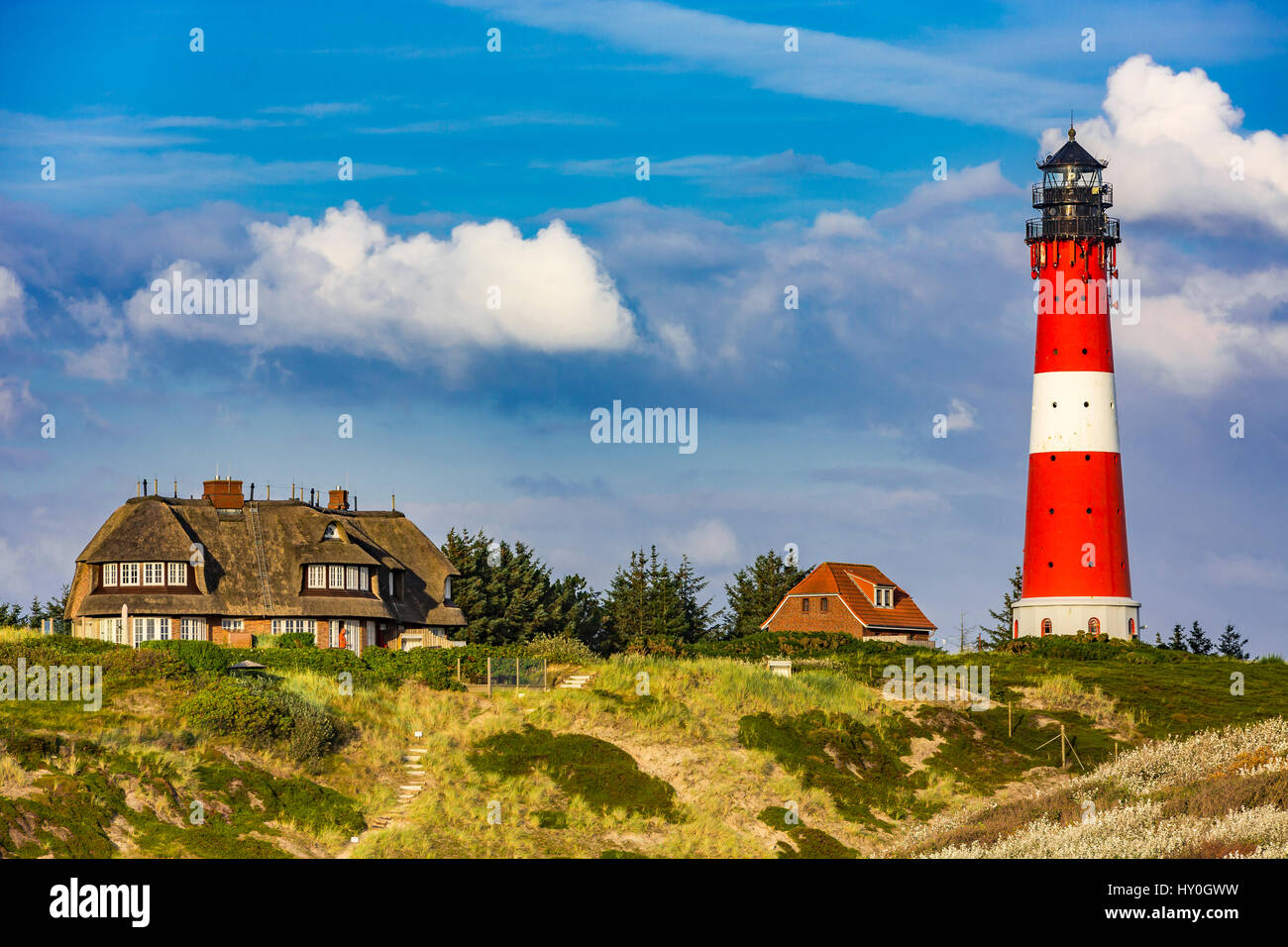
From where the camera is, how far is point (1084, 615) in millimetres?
60594

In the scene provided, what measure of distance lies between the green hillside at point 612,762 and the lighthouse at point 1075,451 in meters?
8.80

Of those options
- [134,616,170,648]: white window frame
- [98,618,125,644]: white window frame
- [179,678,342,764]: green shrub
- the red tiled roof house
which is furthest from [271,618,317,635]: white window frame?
the red tiled roof house

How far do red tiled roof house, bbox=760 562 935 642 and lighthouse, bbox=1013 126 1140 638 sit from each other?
33.8 ft

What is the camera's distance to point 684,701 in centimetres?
4475

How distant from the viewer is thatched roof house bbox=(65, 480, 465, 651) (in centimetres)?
5888

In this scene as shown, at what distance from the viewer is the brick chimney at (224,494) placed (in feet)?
211

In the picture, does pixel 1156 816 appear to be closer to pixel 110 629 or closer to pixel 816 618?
pixel 816 618

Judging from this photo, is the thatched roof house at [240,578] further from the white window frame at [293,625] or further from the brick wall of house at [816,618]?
the brick wall of house at [816,618]

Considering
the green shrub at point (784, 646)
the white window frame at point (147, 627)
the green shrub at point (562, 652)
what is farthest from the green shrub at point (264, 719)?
the green shrub at point (784, 646)

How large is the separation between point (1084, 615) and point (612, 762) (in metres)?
27.8

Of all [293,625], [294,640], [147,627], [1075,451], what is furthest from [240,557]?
[1075,451]
